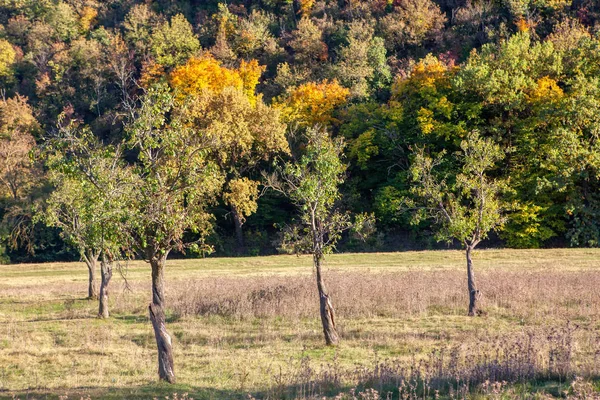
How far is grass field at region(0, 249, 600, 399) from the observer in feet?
46.0

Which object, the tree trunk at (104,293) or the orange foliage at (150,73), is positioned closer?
the tree trunk at (104,293)

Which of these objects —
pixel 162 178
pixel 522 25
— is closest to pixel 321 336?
pixel 162 178

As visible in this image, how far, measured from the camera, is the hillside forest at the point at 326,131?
17.8m

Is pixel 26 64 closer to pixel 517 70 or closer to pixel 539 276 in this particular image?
pixel 517 70

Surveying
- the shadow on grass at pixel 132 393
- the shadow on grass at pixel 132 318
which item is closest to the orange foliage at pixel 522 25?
the shadow on grass at pixel 132 318

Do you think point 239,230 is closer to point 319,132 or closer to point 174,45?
point 319,132

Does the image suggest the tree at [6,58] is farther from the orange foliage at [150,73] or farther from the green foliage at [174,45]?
the orange foliage at [150,73]

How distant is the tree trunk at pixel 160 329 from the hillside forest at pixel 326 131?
8.1 inches

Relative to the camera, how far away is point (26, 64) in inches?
3819

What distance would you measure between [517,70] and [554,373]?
4809 centimetres

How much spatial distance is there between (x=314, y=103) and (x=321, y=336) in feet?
165

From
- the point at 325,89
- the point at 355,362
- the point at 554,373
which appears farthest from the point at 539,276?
the point at 325,89

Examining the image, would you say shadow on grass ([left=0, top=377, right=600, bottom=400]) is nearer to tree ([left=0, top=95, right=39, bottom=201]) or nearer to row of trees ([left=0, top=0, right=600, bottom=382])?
row of trees ([left=0, top=0, right=600, bottom=382])

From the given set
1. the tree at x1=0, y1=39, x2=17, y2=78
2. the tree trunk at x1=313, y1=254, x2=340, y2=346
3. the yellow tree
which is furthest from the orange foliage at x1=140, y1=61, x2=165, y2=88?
the tree trunk at x1=313, y1=254, x2=340, y2=346
